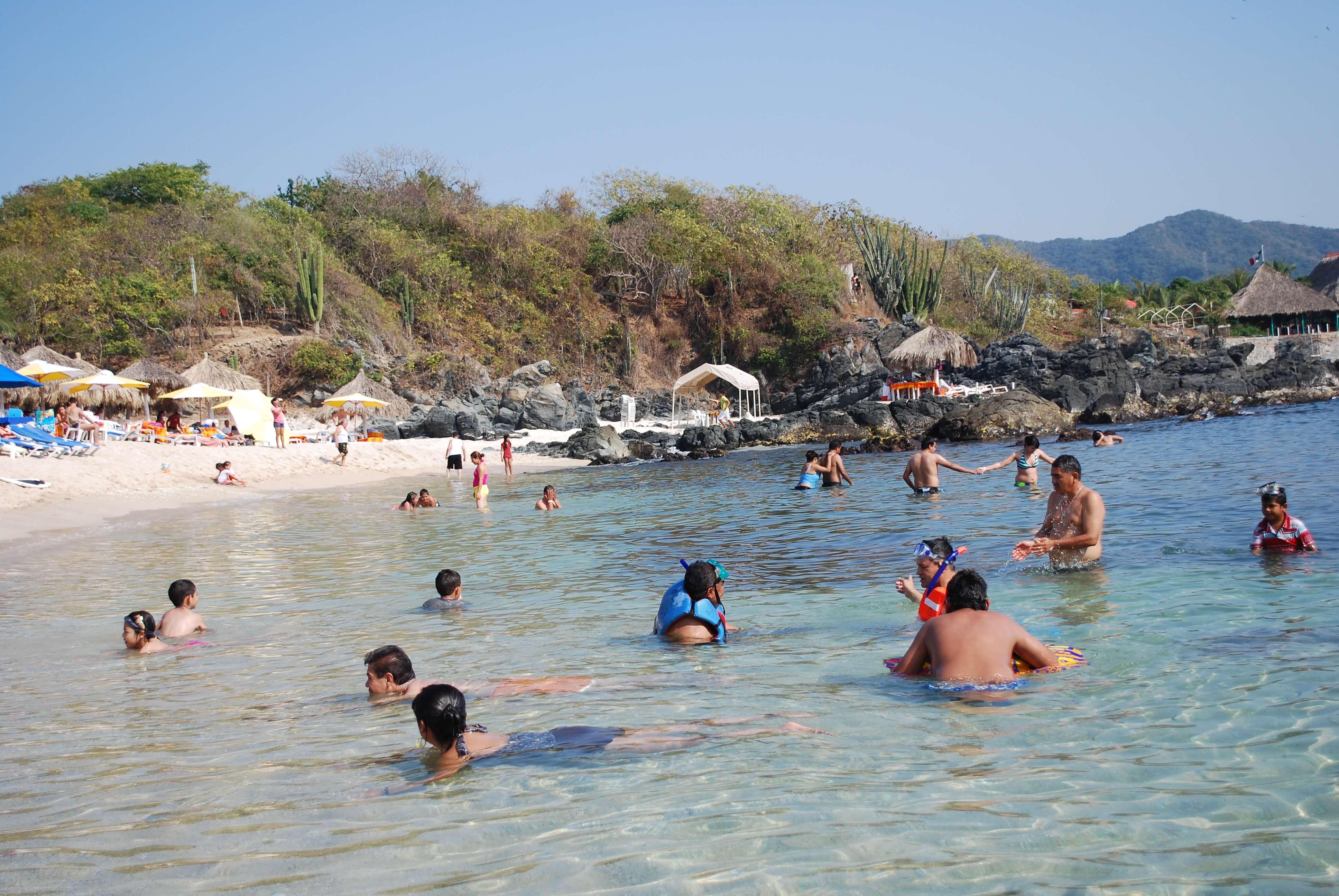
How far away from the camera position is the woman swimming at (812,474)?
16.8 meters

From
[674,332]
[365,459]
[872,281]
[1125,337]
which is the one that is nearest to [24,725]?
[365,459]

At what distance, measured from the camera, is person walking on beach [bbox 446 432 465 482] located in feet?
79.4

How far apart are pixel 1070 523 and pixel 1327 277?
62.9m

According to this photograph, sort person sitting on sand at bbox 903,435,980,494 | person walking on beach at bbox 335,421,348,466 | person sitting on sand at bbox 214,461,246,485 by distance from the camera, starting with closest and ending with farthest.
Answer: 1. person sitting on sand at bbox 903,435,980,494
2. person sitting on sand at bbox 214,461,246,485
3. person walking on beach at bbox 335,421,348,466

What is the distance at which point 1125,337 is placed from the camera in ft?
153

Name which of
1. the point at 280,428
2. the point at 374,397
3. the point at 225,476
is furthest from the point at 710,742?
the point at 374,397

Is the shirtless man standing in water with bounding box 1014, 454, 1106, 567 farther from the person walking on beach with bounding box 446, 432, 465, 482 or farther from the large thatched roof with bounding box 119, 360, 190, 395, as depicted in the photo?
the large thatched roof with bounding box 119, 360, 190, 395

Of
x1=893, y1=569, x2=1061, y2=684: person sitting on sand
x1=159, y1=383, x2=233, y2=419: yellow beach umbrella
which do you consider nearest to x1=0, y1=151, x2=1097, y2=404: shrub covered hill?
x1=159, y1=383, x2=233, y2=419: yellow beach umbrella

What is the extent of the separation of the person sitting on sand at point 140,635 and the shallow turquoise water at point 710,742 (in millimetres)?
218

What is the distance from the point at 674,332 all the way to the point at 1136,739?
4138cm

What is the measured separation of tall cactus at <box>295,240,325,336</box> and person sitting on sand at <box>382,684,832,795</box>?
116 feet

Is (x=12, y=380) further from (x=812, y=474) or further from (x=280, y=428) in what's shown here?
(x=812, y=474)

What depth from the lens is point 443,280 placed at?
41562 millimetres

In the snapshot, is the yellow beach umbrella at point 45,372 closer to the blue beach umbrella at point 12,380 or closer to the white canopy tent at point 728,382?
the blue beach umbrella at point 12,380
